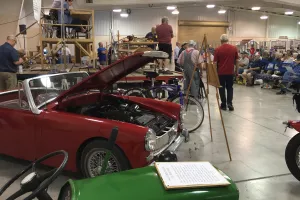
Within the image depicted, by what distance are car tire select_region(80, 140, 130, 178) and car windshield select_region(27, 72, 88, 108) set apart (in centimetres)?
95

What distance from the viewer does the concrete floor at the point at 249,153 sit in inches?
142

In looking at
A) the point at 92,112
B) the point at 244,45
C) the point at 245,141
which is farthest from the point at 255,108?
Answer: the point at 244,45

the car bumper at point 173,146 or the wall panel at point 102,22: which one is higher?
the wall panel at point 102,22

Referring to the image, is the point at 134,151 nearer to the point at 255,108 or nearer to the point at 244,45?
the point at 255,108

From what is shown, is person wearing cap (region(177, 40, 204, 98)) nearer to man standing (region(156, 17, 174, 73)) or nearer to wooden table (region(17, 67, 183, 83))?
wooden table (region(17, 67, 183, 83))

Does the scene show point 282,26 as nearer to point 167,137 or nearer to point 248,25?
point 248,25

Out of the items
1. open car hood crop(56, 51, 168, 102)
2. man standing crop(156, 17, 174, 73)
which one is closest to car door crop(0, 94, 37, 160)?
open car hood crop(56, 51, 168, 102)

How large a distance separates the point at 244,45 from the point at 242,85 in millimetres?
8452

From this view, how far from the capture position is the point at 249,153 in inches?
189

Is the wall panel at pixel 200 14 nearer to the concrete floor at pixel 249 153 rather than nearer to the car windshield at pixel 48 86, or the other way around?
the concrete floor at pixel 249 153

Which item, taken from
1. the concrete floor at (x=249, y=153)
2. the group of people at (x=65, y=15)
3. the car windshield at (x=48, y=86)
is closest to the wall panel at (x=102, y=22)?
the group of people at (x=65, y=15)

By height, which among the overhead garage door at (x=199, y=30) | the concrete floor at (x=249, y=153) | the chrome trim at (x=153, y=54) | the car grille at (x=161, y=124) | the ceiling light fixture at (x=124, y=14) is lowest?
the concrete floor at (x=249, y=153)

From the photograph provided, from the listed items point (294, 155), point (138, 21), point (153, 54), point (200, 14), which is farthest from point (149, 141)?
point (200, 14)

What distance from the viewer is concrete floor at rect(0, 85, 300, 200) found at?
3605 millimetres
